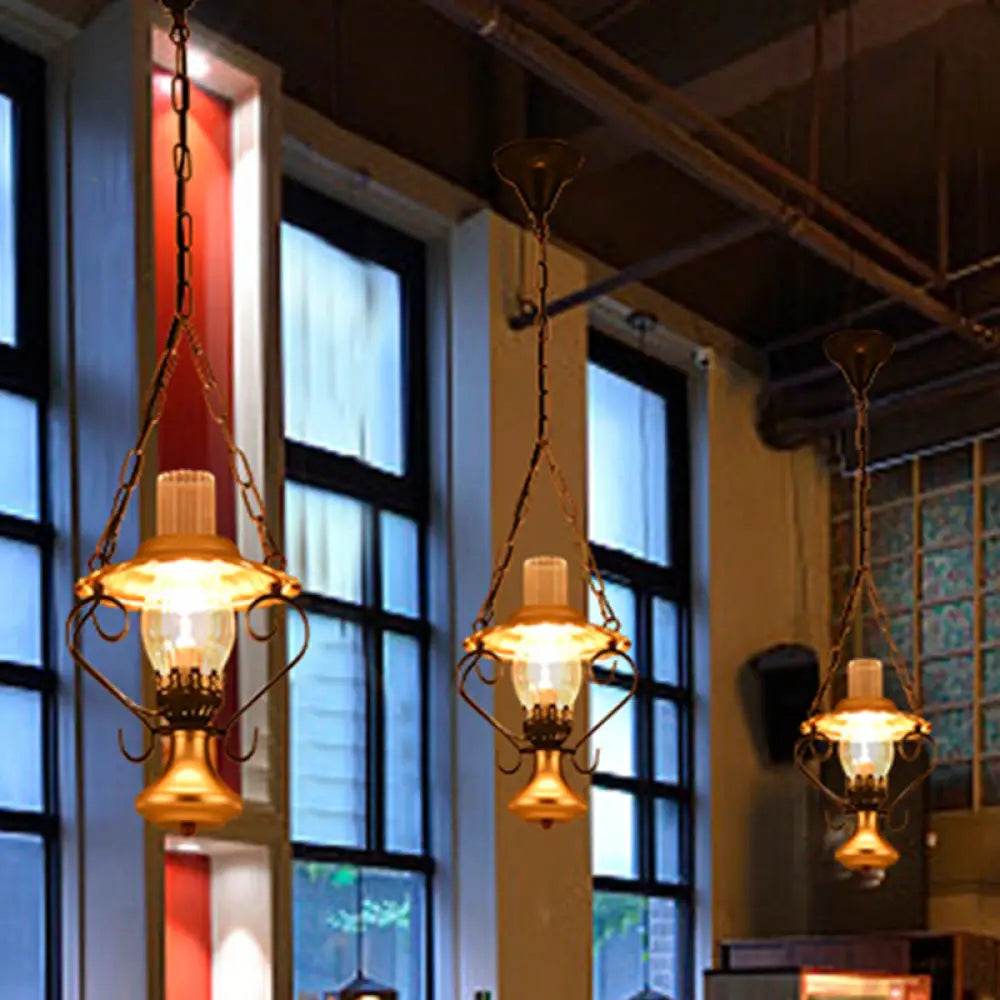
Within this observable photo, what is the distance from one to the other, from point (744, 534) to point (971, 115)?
2.76 m

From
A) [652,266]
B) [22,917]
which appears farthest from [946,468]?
[22,917]

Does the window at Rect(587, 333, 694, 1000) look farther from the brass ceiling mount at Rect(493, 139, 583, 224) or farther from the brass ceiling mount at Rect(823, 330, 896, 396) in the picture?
the brass ceiling mount at Rect(493, 139, 583, 224)

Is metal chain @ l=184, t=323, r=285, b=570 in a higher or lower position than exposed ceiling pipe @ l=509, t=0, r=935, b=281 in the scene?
lower

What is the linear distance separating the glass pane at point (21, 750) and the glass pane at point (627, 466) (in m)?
3.88

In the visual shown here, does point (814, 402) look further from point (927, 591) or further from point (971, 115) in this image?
point (971, 115)

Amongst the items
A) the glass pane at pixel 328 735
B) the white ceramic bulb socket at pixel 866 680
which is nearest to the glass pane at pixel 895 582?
the glass pane at pixel 328 735

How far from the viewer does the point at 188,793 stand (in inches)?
138

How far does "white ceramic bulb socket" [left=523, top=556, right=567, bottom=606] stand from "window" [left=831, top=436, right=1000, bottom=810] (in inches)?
258

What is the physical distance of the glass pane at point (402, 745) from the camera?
8539 mm

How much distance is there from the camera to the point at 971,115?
9469mm

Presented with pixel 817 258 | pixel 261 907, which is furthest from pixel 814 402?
pixel 261 907

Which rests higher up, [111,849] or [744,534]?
[744,534]

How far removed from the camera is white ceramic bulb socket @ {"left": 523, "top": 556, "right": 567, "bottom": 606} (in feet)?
14.7

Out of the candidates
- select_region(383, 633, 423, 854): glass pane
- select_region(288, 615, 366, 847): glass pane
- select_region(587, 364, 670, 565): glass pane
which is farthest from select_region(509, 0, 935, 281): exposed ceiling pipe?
select_region(383, 633, 423, 854): glass pane
